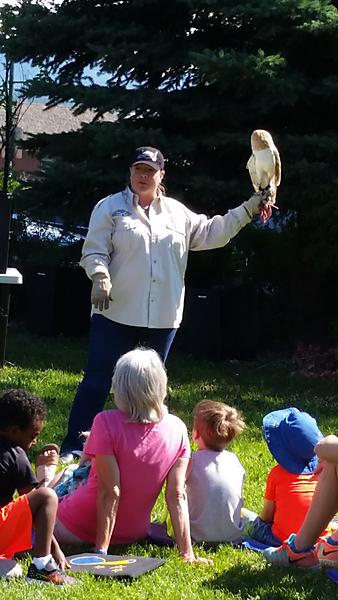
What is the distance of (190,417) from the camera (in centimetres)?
729

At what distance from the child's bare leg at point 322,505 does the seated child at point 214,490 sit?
55 cm

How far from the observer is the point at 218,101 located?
10.5 m

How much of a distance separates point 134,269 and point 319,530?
200cm

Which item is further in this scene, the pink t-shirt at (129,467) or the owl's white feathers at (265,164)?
the owl's white feathers at (265,164)

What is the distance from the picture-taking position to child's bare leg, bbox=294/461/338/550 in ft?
13.0

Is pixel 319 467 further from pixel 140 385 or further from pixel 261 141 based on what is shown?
pixel 261 141

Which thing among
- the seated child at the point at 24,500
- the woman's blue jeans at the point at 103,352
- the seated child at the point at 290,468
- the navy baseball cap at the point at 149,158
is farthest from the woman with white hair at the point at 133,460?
the navy baseball cap at the point at 149,158

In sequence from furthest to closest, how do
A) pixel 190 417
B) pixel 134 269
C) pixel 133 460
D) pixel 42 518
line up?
1. pixel 190 417
2. pixel 134 269
3. pixel 133 460
4. pixel 42 518

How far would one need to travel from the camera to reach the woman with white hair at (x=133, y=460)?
Result: 418cm

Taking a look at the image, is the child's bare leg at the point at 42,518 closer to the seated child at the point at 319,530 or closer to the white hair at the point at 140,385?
the white hair at the point at 140,385

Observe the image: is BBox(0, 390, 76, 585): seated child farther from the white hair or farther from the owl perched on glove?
the owl perched on glove

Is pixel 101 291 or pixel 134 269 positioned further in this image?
pixel 134 269

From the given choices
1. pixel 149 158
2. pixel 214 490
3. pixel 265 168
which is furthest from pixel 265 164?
pixel 214 490

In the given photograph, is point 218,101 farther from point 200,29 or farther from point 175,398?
point 175,398
